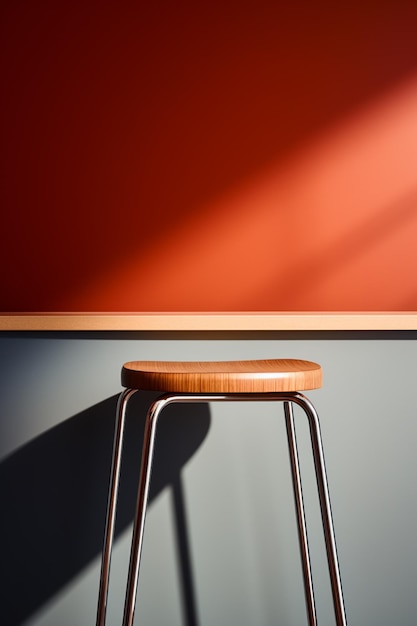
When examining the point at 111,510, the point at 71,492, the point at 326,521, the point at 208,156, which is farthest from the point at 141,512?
the point at 208,156

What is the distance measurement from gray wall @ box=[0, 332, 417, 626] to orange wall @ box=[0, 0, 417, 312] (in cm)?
37

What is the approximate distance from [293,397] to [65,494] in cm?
67

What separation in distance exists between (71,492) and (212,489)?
0.32m

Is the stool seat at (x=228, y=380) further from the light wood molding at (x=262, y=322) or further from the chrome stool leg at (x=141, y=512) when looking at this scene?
the light wood molding at (x=262, y=322)

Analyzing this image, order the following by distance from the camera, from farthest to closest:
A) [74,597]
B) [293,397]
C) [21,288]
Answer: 1. [21,288]
2. [74,597]
3. [293,397]

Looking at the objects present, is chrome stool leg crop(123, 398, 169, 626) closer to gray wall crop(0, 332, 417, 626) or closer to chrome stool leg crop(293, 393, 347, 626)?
chrome stool leg crop(293, 393, 347, 626)

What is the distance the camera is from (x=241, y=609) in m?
1.42

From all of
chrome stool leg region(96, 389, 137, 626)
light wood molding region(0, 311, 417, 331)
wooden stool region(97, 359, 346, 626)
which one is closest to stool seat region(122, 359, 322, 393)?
wooden stool region(97, 359, 346, 626)

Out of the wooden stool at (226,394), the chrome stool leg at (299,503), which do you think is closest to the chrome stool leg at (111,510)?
the wooden stool at (226,394)

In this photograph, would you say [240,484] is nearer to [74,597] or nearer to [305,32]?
[74,597]

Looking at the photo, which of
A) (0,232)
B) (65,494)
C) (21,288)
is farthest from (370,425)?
(0,232)

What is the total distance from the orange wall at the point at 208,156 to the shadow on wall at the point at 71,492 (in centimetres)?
44

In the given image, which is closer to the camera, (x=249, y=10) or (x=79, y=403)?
(x=79, y=403)

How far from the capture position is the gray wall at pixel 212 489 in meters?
1.42
